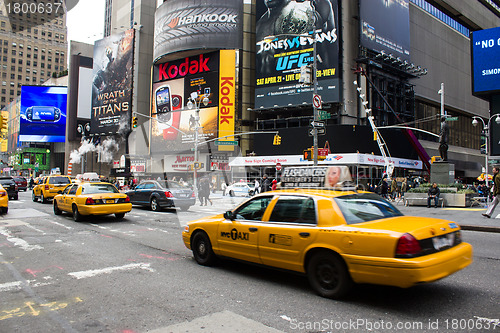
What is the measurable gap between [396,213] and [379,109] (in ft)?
133

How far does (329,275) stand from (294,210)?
3.52 feet

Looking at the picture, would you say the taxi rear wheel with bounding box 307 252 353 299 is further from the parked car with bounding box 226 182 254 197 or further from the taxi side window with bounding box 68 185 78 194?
the parked car with bounding box 226 182 254 197

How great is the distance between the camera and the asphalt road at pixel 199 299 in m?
3.91

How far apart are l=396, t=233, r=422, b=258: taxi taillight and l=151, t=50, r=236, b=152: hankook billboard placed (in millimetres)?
42141

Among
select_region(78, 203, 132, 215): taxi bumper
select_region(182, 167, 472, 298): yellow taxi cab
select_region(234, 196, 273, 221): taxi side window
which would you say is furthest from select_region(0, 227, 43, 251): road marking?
select_region(234, 196, 273, 221): taxi side window

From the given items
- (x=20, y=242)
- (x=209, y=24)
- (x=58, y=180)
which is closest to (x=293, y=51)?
(x=209, y=24)

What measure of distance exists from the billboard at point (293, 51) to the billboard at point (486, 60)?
14.1 meters

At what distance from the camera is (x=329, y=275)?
15.4 feet

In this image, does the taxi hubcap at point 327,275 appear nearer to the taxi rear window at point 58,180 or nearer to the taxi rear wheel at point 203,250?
the taxi rear wheel at point 203,250

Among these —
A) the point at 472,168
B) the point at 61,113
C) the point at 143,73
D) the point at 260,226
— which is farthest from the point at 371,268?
the point at 61,113

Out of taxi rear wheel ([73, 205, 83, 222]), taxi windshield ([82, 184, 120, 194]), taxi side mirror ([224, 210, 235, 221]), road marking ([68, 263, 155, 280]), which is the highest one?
Answer: taxi windshield ([82, 184, 120, 194])

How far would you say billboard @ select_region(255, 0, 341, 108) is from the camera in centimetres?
3997

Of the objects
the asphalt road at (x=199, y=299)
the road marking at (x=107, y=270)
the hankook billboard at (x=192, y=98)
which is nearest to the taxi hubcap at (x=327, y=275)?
the asphalt road at (x=199, y=299)

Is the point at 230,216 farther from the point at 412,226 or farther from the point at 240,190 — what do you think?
the point at 240,190
